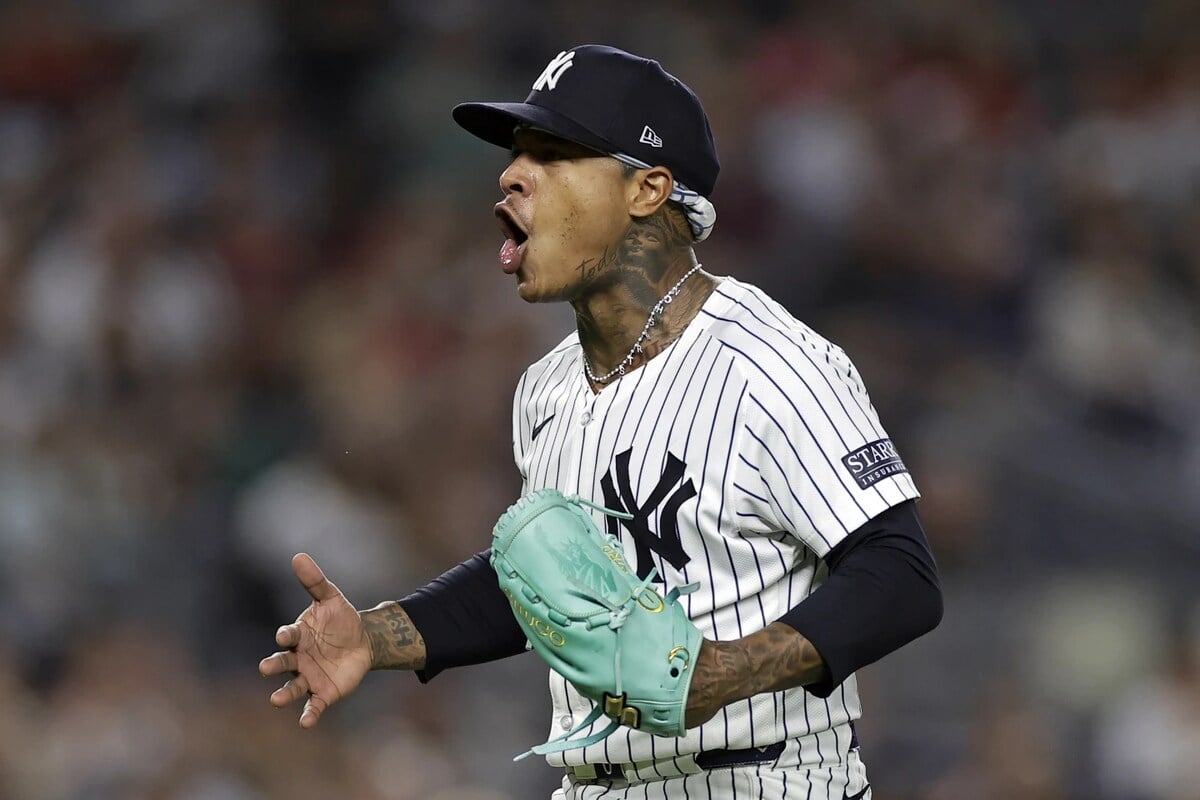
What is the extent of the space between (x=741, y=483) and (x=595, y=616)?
34 cm

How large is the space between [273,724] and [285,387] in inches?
51.1

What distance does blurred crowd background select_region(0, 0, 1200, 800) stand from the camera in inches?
183

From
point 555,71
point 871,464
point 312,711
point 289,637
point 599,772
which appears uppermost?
point 555,71

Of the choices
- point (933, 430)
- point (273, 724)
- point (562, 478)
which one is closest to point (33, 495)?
point (273, 724)

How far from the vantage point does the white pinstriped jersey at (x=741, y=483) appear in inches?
81.3

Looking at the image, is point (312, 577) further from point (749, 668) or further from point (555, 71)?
point (555, 71)

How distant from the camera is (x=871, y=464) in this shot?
205cm

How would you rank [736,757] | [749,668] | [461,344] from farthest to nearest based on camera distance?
1. [461,344]
2. [736,757]
3. [749,668]

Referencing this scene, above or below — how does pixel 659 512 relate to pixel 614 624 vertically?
above

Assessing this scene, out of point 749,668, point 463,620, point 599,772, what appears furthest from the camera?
point 463,620

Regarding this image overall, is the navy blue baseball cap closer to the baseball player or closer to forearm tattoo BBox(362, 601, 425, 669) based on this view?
the baseball player

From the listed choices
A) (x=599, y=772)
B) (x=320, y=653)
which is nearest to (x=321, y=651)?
(x=320, y=653)

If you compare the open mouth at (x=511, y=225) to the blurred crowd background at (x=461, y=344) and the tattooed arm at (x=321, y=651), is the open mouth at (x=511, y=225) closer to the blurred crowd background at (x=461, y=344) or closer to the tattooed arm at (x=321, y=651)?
the tattooed arm at (x=321, y=651)

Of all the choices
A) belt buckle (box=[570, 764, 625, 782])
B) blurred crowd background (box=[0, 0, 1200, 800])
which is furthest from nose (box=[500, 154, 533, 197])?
blurred crowd background (box=[0, 0, 1200, 800])
